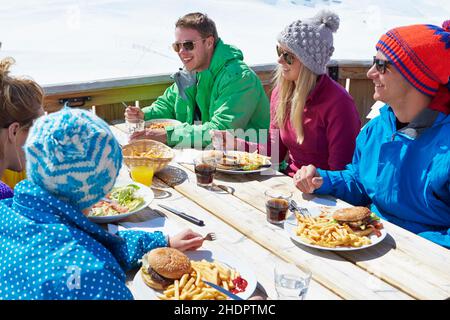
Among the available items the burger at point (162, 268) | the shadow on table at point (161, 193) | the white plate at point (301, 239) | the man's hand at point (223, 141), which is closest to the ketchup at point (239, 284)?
the burger at point (162, 268)

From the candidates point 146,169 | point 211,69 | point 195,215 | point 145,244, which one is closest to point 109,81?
point 211,69

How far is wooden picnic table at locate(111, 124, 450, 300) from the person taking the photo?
1.70 metres

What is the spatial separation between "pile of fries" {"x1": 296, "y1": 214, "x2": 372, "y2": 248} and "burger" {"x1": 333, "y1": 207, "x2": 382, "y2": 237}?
0.07 ft

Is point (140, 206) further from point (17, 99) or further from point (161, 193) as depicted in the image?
point (17, 99)

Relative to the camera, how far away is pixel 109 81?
4223 mm

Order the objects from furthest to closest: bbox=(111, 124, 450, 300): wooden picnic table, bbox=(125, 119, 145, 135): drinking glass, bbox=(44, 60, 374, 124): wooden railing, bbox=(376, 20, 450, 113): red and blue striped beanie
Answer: bbox=(44, 60, 374, 124): wooden railing < bbox=(125, 119, 145, 135): drinking glass < bbox=(376, 20, 450, 113): red and blue striped beanie < bbox=(111, 124, 450, 300): wooden picnic table

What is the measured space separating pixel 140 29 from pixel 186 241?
10.8 m

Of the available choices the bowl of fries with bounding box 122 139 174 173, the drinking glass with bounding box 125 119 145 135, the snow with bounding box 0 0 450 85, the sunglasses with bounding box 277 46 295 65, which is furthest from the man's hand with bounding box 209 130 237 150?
the snow with bounding box 0 0 450 85

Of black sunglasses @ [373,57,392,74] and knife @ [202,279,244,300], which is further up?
black sunglasses @ [373,57,392,74]

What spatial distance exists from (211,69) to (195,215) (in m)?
1.71

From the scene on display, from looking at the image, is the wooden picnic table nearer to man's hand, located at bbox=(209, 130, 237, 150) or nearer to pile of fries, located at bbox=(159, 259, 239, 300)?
pile of fries, located at bbox=(159, 259, 239, 300)

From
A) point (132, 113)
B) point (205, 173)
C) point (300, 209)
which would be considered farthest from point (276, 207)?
point (132, 113)

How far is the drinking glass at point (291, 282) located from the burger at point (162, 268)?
0.30m

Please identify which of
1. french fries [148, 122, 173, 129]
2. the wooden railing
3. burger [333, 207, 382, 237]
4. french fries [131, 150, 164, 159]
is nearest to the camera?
burger [333, 207, 382, 237]
